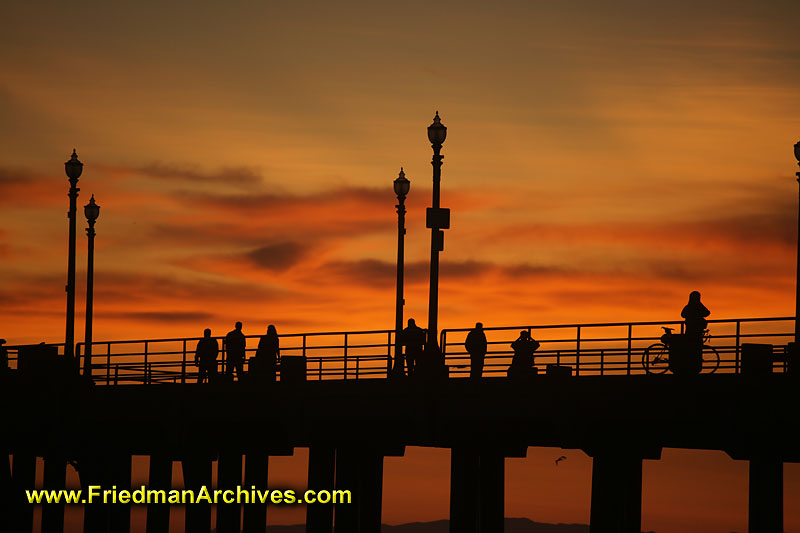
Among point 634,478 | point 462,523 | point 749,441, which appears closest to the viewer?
point 749,441

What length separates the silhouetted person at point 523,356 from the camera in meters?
33.4

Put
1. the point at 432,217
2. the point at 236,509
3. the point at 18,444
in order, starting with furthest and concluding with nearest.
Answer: the point at 18,444, the point at 236,509, the point at 432,217

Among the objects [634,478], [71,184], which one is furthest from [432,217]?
[71,184]

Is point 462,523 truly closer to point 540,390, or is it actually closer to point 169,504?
point 540,390

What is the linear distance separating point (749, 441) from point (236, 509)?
1494 cm

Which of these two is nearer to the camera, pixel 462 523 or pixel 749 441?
pixel 749 441

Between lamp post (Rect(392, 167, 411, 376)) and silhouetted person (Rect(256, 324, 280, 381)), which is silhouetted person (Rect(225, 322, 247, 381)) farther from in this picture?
lamp post (Rect(392, 167, 411, 376))

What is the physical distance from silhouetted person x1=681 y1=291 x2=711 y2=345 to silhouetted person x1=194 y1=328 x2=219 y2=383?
42.9ft

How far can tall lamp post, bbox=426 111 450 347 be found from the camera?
33.1 m

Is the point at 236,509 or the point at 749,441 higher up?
the point at 749,441

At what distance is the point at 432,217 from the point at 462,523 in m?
7.02

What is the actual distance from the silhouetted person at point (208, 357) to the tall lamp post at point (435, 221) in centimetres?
694

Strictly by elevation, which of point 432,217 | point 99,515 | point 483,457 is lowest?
point 99,515

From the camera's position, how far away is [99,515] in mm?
40906
